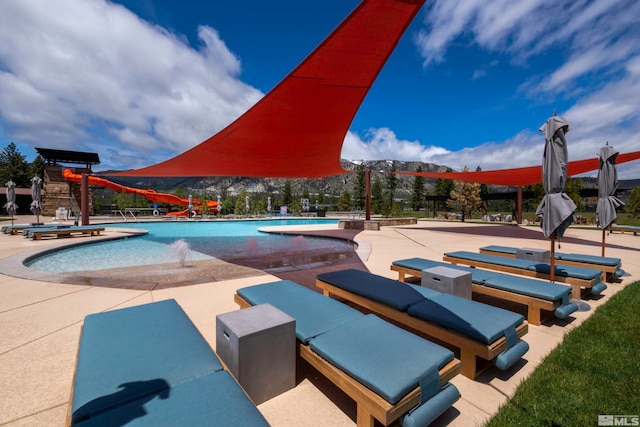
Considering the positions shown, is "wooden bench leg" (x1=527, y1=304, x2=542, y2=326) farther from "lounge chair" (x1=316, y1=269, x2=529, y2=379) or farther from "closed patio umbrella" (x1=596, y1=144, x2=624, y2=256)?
"closed patio umbrella" (x1=596, y1=144, x2=624, y2=256)

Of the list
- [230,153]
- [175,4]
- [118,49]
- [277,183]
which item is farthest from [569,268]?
[277,183]

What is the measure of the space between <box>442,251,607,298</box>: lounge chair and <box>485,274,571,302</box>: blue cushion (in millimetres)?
895

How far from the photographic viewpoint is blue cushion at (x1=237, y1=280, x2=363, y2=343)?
2152 mm

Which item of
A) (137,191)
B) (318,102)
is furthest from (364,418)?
(137,191)

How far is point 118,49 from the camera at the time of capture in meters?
16.5

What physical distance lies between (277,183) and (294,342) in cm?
15071

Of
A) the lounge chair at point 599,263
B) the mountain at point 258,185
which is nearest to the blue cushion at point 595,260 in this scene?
the lounge chair at point 599,263

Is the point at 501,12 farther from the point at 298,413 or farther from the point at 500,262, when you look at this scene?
the point at 298,413

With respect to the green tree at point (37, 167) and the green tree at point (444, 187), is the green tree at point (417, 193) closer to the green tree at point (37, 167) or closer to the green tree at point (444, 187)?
the green tree at point (444, 187)

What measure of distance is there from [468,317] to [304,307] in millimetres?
1462

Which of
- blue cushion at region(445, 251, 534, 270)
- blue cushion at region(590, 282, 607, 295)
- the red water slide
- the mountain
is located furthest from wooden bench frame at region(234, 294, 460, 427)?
the mountain

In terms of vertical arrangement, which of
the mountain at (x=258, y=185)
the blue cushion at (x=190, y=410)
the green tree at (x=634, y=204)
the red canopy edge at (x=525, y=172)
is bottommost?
the blue cushion at (x=190, y=410)

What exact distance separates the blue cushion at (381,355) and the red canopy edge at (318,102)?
3.08 meters

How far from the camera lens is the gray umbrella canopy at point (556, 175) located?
141 inches
